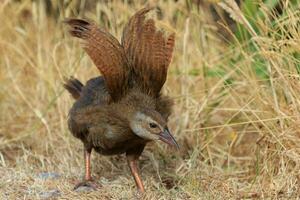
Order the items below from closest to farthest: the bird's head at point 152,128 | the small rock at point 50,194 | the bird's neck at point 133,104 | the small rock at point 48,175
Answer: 1. the bird's head at point 152,128
2. the bird's neck at point 133,104
3. the small rock at point 50,194
4. the small rock at point 48,175

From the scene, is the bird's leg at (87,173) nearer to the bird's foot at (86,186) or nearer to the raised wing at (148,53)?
the bird's foot at (86,186)

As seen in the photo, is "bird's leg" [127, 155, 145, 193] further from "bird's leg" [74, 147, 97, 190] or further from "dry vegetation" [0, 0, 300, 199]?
"bird's leg" [74, 147, 97, 190]

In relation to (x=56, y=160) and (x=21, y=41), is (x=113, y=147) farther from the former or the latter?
(x=21, y=41)

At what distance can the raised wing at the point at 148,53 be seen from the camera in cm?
474

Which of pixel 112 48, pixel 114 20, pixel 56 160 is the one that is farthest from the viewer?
pixel 114 20

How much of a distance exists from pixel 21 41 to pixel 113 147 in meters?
2.69

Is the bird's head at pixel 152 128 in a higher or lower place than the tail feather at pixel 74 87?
lower

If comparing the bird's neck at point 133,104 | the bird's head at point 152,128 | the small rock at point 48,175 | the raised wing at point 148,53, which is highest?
the raised wing at point 148,53

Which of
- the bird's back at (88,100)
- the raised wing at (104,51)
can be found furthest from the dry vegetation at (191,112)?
the raised wing at (104,51)

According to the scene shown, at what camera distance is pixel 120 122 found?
4.66 m

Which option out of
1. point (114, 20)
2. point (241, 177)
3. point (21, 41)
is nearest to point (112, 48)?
point (241, 177)

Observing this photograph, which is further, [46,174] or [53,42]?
[53,42]

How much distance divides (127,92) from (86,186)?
2.26 ft

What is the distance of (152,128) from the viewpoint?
452cm
